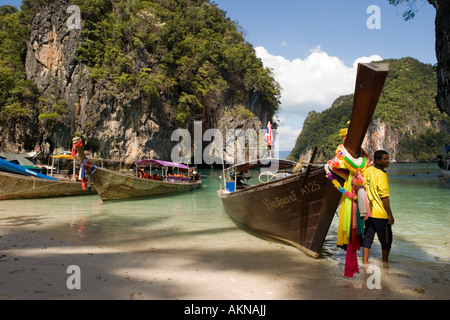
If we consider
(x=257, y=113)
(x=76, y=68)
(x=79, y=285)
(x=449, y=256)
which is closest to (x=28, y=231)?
(x=79, y=285)

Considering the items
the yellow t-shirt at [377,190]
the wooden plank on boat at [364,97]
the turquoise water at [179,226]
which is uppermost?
the wooden plank on boat at [364,97]

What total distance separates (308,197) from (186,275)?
2173 millimetres

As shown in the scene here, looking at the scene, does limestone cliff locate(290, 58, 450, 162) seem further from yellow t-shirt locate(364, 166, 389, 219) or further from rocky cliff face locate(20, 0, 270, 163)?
yellow t-shirt locate(364, 166, 389, 219)

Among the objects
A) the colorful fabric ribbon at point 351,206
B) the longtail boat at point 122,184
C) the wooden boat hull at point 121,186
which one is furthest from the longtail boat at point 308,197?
the wooden boat hull at point 121,186

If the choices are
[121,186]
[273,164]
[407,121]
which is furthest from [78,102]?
[407,121]

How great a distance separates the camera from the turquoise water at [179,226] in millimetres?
5195

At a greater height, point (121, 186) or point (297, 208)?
point (297, 208)

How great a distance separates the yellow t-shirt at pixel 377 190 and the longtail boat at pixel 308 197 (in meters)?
0.42

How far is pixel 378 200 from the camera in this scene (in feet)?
12.5

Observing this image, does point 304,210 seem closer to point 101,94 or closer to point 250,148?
point 101,94

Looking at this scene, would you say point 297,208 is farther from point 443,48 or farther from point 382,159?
point 443,48

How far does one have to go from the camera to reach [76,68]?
25.7m

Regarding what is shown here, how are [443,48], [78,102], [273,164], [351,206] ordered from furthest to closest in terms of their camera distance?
[78,102]
[443,48]
[273,164]
[351,206]

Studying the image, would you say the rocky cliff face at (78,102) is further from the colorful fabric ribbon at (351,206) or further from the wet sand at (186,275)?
the colorful fabric ribbon at (351,206)
